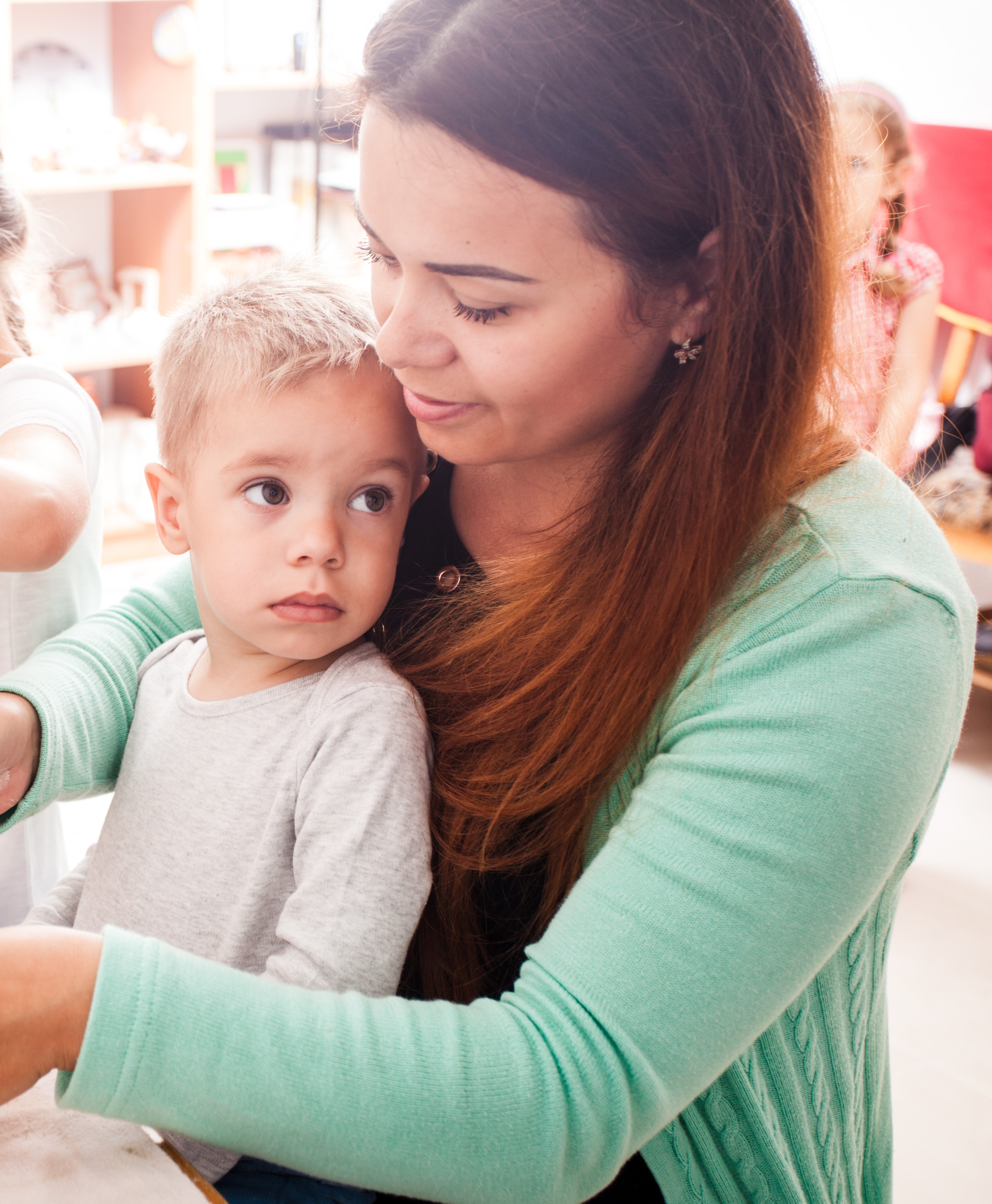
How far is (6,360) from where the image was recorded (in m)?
1.18

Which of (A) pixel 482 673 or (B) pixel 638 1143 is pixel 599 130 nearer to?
(A) pixel 482 673

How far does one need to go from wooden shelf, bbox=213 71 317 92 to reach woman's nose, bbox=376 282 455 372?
267cm

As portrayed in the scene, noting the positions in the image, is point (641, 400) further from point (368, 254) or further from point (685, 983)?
point (685, 983)

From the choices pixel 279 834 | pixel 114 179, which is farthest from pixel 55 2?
pixel 279 834

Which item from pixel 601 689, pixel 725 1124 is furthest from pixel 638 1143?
pixel 601 689

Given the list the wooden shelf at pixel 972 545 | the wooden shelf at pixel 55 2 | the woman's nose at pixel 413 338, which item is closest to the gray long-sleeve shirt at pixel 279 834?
the woman's nose at pixel 413 338

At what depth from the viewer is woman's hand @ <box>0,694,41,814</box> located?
2.81 ft

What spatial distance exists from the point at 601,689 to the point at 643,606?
0.06 meters

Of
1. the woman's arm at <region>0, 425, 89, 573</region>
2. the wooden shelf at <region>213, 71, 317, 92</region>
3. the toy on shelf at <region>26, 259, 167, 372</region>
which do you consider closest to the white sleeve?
the woman's arm at <region>0, 425, 89, 573</region>

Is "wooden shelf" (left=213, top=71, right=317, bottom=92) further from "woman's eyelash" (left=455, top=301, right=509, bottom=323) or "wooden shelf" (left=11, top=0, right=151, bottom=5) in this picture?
"woman's eyelash" (left=455, top=301, right=509, bottom=323)

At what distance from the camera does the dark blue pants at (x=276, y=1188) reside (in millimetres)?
750

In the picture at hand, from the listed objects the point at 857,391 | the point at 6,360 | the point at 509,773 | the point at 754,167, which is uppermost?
the point at 754,167

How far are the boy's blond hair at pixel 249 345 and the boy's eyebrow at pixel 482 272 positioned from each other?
0.38ft

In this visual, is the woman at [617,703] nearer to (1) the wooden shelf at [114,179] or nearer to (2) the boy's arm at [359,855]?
(2) the boy's arm at [359,855]
